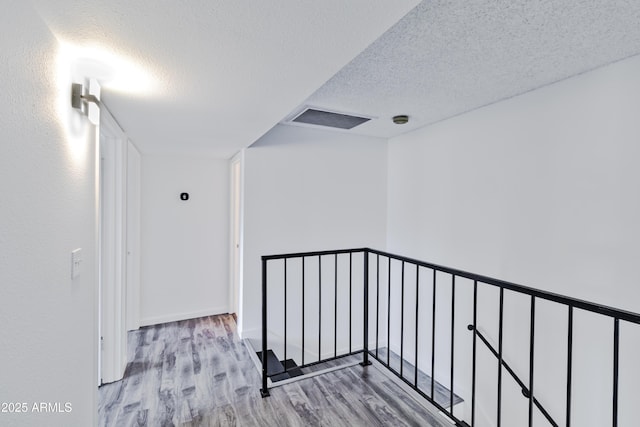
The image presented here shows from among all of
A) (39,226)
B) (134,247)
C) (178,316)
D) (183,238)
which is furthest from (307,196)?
(39,226)

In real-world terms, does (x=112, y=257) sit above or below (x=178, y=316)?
above

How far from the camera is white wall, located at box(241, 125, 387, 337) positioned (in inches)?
131

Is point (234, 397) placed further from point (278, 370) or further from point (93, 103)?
point (93, 103)

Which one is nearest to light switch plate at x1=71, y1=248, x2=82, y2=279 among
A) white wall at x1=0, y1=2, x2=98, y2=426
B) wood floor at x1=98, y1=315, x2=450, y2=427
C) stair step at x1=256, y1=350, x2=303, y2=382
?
white wall at x1=0, y1=2, x2=98, y2=426

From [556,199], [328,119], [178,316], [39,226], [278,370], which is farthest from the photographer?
[178,316]

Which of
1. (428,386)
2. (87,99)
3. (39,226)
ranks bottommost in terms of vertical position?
(428,386)

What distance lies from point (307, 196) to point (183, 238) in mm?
1689

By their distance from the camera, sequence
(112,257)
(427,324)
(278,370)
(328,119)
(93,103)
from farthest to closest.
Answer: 1. (427,324)
2. (328,119)
3. (278,370)
4. (112,257)
5. (93,103)

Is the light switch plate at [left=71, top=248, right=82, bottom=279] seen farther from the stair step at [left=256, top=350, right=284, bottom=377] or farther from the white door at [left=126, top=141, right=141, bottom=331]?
the white door at [left=126, top=141, right=141, bottom=331]

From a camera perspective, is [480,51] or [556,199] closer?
[480,51]

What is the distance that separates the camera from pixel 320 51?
127 cm

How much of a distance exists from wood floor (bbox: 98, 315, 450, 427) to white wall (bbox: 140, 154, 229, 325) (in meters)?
0.95

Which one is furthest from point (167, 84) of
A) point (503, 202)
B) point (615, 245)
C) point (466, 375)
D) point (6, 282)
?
point (466, 375)

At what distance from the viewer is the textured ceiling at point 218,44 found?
98cm
